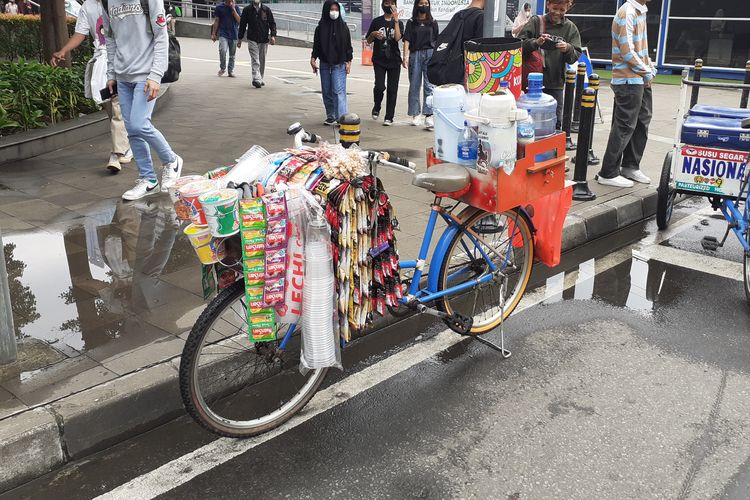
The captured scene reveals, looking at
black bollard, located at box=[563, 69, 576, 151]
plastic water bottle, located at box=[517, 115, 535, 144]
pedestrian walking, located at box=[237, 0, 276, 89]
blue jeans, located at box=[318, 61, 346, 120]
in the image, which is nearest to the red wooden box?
plastic water bottle, located at box=[517, 115, 535, 144]

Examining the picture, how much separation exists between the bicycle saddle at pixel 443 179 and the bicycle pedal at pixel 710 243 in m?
3.14

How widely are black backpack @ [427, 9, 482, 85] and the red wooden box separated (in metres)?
2.52

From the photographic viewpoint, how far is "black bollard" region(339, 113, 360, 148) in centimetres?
344

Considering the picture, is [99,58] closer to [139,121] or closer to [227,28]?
[139,121]

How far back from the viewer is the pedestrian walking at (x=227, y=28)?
614 inches

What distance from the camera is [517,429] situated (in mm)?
3420

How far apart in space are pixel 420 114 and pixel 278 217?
8.13 m

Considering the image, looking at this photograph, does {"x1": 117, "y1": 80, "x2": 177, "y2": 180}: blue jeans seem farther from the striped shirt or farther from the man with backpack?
the striped shirt

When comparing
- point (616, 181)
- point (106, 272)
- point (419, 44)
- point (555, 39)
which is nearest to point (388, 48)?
point (419, 44)

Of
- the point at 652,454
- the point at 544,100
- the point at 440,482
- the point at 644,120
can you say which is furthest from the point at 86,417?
the point at 644,120

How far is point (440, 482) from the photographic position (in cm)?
302

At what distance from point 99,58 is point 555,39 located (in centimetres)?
452

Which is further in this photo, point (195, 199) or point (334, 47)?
point (334, 47)

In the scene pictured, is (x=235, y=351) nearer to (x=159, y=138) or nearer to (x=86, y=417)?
A: (x=86, y=417)
